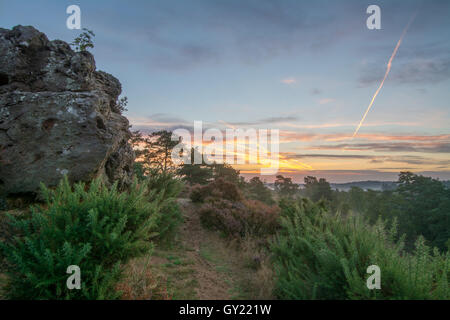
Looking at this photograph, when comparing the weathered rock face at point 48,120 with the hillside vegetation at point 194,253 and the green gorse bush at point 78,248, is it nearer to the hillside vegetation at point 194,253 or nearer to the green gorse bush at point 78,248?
the hillside vegetation at point 194,253

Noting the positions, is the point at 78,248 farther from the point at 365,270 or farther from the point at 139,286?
the point at 365,270

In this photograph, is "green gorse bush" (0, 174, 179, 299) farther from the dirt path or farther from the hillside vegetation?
the dirt path

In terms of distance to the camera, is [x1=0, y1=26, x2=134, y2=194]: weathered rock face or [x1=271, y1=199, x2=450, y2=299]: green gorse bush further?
[x1=0, y1=26, x2=134, y2=194]: weathered rock face

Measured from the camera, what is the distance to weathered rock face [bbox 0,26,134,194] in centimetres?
490

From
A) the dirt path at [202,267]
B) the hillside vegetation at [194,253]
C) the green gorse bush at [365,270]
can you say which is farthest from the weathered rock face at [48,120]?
the green gorse bush at [365,270]

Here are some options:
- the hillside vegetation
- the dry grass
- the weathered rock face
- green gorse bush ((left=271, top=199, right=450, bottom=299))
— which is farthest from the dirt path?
the weathered rock face

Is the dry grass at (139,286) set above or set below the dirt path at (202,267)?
above

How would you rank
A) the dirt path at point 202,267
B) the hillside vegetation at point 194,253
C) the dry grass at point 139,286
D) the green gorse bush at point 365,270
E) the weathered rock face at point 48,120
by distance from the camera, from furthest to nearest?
the weathered rock face at point 48,120 → the dirt path at point 202,267 → the dry grass at point 139,286 → the hillside vegetation at point 194,253 → the green gorse bush at point 365,270

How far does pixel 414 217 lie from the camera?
21.0 m

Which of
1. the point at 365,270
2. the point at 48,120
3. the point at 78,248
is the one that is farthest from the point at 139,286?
the point at 48,120

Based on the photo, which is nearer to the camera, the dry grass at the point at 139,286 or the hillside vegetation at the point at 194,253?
the hillside vegetation at the point at 194,253

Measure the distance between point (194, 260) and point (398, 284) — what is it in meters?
4.22

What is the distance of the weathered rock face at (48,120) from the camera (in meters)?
4.90
